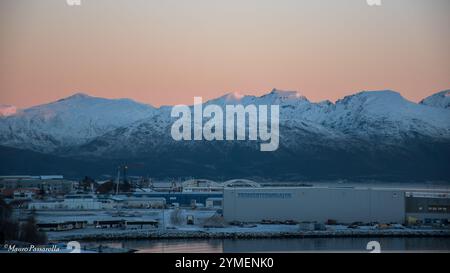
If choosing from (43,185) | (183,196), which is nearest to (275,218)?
(183,196)

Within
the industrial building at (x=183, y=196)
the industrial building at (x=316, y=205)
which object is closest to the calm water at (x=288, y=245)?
the industrial building at (x=316, y=205)

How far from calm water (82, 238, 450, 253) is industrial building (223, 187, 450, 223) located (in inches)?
50.3

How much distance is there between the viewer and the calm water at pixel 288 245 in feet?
33.6

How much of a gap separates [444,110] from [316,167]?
31.2ft

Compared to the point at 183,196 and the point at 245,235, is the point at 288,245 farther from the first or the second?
the point at 183,196

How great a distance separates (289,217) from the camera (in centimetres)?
1294

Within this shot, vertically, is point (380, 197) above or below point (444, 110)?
below

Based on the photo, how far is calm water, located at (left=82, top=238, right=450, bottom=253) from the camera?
1023 centimetres

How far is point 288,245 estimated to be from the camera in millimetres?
10773

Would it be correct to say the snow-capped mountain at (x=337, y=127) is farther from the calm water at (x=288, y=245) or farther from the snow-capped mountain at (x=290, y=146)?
the calm water at (x=288, y=245)

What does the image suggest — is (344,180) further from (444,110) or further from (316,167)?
(444,110)

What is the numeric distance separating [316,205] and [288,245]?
216 cm

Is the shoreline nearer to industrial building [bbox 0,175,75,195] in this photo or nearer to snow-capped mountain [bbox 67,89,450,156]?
industrial building [bbox 0,175,75,195]
